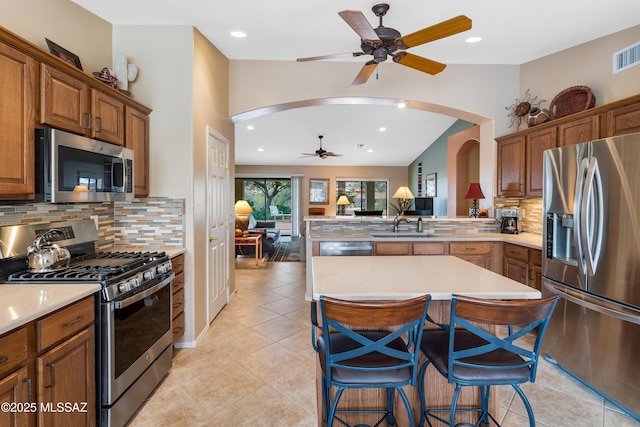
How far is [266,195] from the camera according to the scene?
38.1 feet

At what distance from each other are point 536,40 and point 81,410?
487cm

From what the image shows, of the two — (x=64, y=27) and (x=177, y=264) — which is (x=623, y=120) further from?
(x=64, y=27)

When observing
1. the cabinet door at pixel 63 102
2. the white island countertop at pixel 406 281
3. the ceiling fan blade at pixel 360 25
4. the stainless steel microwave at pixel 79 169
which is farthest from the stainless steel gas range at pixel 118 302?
the ceiling fan blade at pixel 360 25

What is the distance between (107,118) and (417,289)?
7.95ft

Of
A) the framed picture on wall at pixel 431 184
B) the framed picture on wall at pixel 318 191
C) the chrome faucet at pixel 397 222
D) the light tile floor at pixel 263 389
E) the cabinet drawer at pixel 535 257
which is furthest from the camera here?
the framed picture on wall at pixel 318 191

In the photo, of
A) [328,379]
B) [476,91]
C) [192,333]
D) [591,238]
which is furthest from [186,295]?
[476,91]

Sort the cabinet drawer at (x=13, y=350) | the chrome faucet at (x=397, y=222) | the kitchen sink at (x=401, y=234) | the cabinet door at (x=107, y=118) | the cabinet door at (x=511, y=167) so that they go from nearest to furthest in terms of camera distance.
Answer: the cabinet drawer at (x=13, y=350) < the cabinet door at (x=107, y=118) < the cabinet door at (x=511, y=167) < the kitchen sink at (x=401, y=234) < the chrome faucet at (x=397, y=222)

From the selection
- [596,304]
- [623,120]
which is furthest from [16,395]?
[623,120]

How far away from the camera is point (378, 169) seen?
11.1m

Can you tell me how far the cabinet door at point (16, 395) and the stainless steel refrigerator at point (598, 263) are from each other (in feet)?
10.5

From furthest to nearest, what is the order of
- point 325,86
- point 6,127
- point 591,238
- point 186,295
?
point 325,86 < point 186,295 < point 591,238 < point 6,127

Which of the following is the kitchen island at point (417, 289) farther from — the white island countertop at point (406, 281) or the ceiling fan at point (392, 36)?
the ceiling fan at point (392, 36)

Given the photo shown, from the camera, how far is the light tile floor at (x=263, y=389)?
201 cm

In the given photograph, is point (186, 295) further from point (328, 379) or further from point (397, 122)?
point (397, 122)
